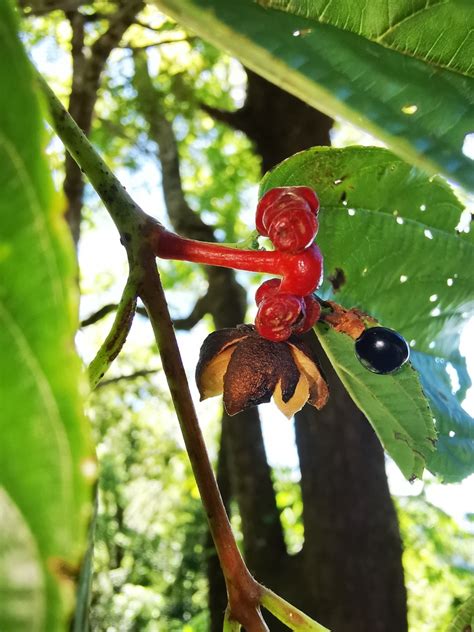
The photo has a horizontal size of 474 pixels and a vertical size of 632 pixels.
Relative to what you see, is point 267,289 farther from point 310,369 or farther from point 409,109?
point 409,109

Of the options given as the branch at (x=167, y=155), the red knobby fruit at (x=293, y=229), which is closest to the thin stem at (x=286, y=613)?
the red knobby fruit at (x=293, y=229)

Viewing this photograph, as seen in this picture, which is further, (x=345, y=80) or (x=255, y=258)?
(x=255, y=258)

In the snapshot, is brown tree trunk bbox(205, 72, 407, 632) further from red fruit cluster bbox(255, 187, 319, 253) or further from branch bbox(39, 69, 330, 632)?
branch bbox(39, 69, 330, 632)

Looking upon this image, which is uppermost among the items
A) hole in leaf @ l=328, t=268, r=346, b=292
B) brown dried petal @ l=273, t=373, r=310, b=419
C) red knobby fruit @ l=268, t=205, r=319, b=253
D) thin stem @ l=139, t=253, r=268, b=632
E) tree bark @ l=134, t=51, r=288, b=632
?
tree bark @ l=134, t=51, r=288, b=632

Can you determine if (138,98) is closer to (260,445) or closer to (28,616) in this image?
(260,445)

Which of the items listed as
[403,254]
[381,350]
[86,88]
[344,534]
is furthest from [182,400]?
[344,534]

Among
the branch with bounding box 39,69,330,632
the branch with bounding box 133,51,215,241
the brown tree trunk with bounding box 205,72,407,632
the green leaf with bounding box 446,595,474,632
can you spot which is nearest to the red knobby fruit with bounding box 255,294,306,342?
the branch with bounding box 39,69,330,632

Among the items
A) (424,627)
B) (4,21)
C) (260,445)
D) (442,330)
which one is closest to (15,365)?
(4,21)
